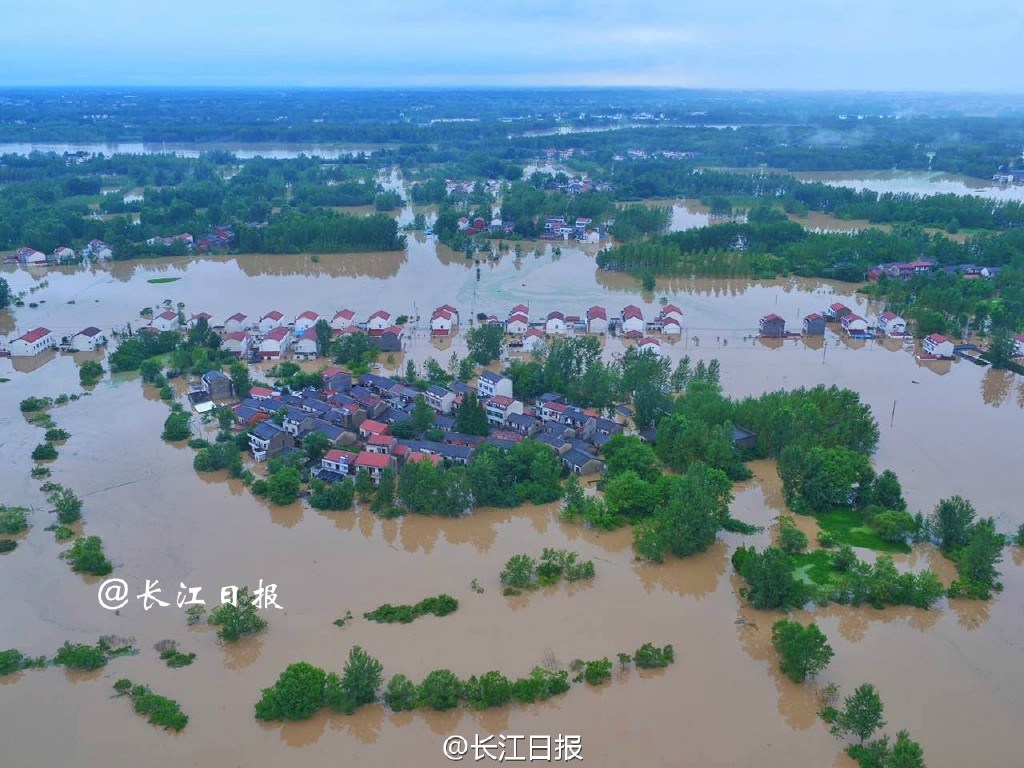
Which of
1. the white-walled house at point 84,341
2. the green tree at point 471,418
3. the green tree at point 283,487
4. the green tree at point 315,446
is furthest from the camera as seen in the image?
the white-walled house at point 84,341

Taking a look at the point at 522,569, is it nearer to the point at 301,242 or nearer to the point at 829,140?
the point at 301,242

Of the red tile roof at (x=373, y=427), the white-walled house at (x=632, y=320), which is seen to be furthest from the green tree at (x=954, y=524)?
the white-walled house at (x=632, y=320)

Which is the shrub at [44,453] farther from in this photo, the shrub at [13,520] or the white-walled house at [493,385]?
the white-walled house at [493,385]

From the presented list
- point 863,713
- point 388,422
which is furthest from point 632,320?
point 863,713

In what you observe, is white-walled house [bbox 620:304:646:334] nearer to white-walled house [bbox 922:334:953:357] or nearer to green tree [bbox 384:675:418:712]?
white-walled house [bbox 922:334:953:357]

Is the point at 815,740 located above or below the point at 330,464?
below

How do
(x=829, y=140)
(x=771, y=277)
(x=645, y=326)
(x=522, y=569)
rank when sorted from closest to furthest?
(x=522, y=569)
(x=645, y=326)
(x=771, y=277)
(x=829, y=140)

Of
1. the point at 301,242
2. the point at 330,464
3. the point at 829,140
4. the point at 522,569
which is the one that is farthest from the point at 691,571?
the point at 829,140
